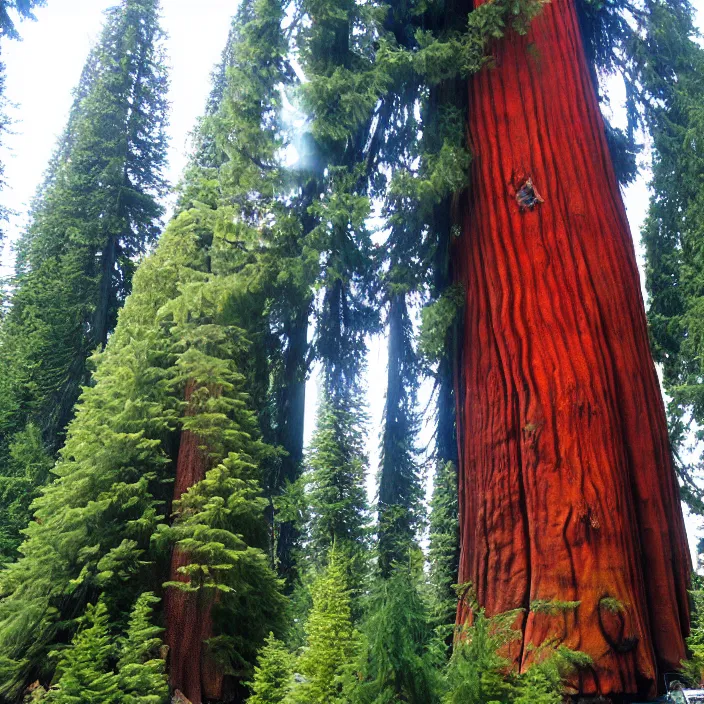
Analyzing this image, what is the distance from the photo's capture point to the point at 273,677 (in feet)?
14.6

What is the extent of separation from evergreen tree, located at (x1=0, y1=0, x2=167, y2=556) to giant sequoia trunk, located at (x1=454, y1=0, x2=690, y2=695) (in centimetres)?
985

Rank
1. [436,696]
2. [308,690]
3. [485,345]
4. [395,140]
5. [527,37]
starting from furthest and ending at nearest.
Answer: [395,140]
[527,37]
[485,345]
[308,690]
[436,696]

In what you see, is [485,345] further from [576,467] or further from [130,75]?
[130,75]

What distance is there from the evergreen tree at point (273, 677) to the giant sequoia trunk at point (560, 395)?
178 cm

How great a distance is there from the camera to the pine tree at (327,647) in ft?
12.7

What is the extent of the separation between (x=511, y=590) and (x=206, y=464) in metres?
3.01

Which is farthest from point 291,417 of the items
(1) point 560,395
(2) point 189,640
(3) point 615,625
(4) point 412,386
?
(3) point 615,625

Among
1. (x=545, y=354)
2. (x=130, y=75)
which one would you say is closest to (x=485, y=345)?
(x=545, y=354)

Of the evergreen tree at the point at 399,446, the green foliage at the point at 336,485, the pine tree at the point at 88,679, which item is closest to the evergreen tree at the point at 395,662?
the pine tree at the point at 88,679

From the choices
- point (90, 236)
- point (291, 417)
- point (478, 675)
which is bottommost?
point (478, 675)

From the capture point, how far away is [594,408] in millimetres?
5547

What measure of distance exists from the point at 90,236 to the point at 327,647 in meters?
13.6

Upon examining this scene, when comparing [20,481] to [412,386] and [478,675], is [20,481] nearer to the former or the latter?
[412,386]

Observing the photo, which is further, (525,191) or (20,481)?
(20,481)
